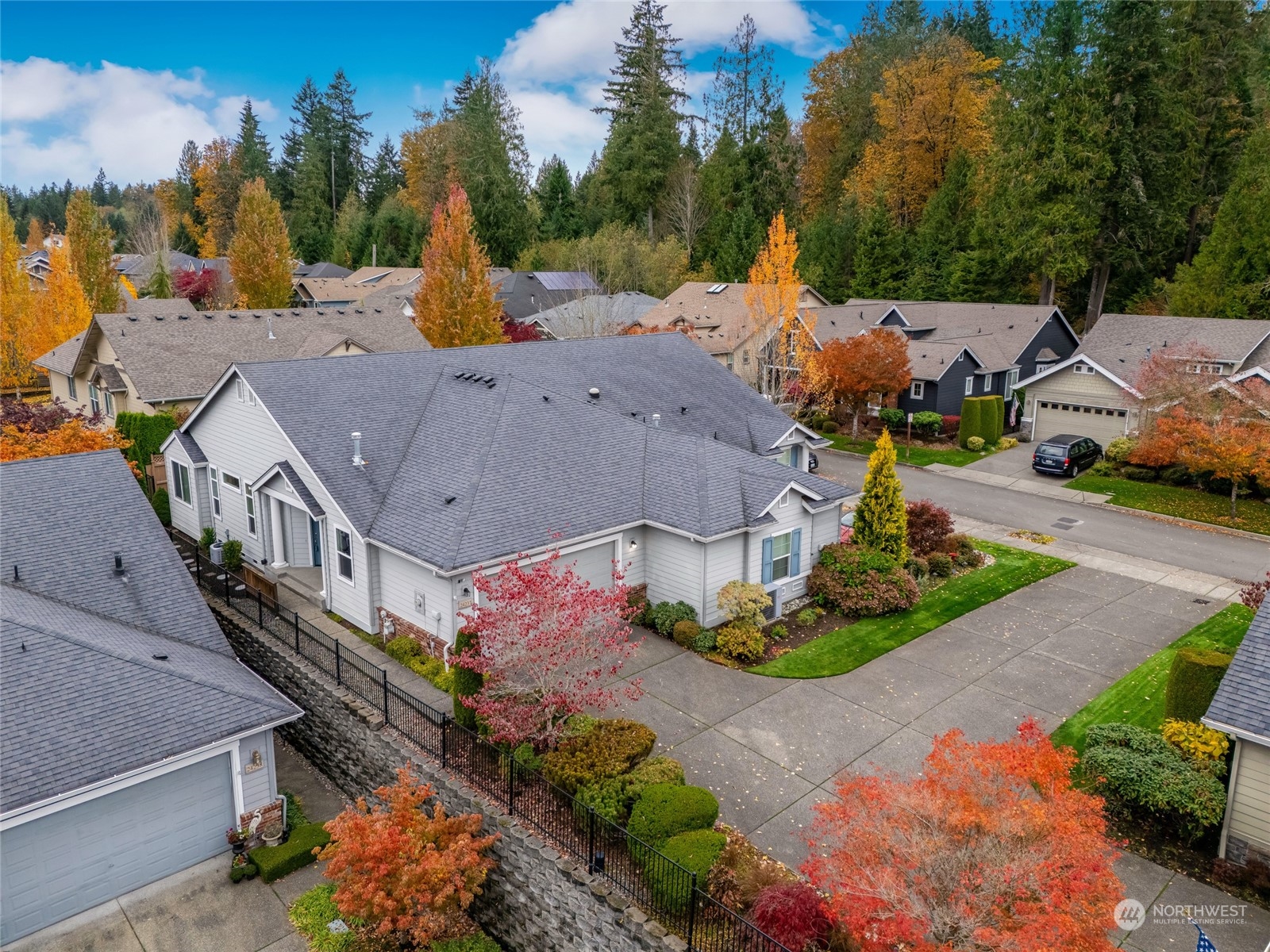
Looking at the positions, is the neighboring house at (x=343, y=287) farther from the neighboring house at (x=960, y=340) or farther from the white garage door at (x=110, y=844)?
the white garage door at (x=110, y=844)

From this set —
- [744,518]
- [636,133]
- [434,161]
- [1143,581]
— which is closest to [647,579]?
[744,518]

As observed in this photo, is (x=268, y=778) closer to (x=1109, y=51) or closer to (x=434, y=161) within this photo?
(x=1109, y=51)

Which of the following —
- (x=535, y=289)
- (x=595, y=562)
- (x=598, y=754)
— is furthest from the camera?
(x=535, y=289)

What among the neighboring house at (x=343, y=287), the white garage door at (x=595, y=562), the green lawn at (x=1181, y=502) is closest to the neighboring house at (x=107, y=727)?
the white garage door at (x=595, y=562)

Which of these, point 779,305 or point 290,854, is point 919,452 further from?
point 290,854

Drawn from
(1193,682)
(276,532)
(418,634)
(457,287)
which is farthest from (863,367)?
(276,532)

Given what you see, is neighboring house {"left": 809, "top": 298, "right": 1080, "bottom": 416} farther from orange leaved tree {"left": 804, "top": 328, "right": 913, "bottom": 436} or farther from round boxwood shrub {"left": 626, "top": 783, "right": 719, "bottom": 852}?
round boxwood shrub {"left": 626, "top": 783, "right": 719, "bottom": 852}

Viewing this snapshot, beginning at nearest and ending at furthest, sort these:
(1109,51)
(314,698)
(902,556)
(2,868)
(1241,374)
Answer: (2,868), (314,698), (902,556), (1241,374), (1109,51)
